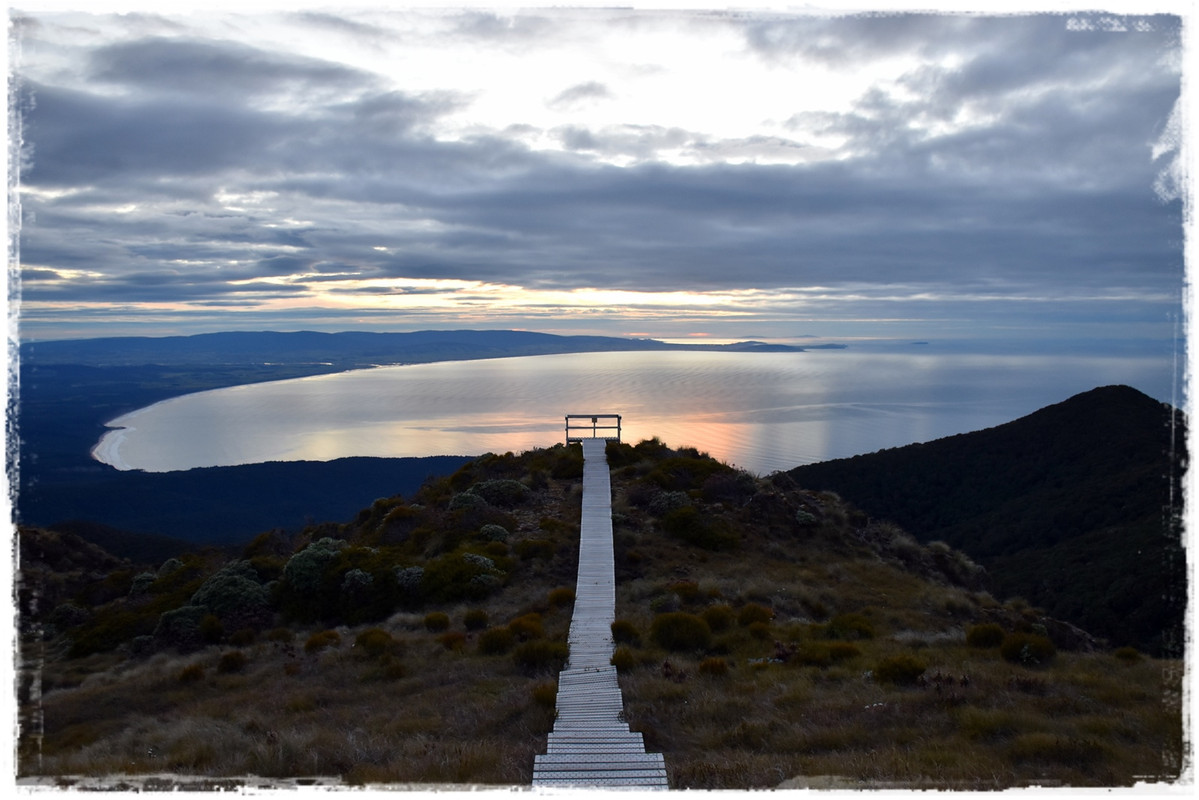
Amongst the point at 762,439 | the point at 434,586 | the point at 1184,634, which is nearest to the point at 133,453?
the point at 762,439

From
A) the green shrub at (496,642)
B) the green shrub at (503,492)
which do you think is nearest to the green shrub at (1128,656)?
the green shrub at (496,642)

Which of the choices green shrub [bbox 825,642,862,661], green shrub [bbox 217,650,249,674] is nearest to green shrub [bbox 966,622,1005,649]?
green shrub [bbox 825,642,862,661]

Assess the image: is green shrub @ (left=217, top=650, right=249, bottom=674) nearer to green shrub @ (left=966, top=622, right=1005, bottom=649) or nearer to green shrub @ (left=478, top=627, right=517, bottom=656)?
green shrub @ (left=478, top=627, right=517, bottom=656)

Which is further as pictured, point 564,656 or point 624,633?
point 624,633

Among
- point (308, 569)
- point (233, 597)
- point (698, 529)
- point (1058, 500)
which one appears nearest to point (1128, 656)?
point (698, 529)

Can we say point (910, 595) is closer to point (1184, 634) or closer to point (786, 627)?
point (786, 627)

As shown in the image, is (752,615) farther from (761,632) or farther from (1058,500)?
(1058,500)
